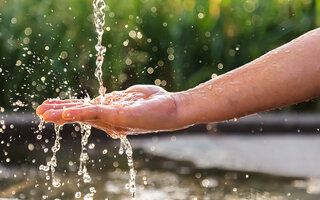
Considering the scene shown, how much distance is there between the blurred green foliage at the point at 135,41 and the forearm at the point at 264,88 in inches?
114

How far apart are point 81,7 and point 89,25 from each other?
Answer: 188 mm

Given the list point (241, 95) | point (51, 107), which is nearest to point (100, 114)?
point (51, 107)

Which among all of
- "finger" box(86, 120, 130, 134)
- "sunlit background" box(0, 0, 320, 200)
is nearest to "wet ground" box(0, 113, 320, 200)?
"sunlit background" box(0, 0, 320, 200)

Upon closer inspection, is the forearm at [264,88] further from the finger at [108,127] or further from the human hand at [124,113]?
the finger at [108,127]

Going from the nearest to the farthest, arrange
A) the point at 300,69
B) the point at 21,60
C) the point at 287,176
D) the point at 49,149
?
the point at 300,69 < the point at 287,176 < the point at 49,149 < the point at 21,60

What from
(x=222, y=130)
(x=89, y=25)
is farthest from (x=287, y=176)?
(x=89, y=25)

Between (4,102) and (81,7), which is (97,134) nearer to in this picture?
(4,102)

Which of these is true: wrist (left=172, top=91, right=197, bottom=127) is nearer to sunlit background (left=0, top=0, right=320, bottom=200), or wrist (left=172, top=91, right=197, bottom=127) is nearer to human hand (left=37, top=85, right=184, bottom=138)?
human hand (left=37, top=85, right=184, bottom=138)

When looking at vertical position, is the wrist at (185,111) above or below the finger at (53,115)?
above

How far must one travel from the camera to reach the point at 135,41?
4992 mm

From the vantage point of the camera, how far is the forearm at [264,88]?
1.91 metres

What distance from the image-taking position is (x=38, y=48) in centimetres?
491

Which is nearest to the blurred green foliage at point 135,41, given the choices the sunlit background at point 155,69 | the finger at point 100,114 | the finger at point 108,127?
the sunlit background at point 155,69

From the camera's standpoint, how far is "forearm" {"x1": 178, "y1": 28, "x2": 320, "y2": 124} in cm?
191
